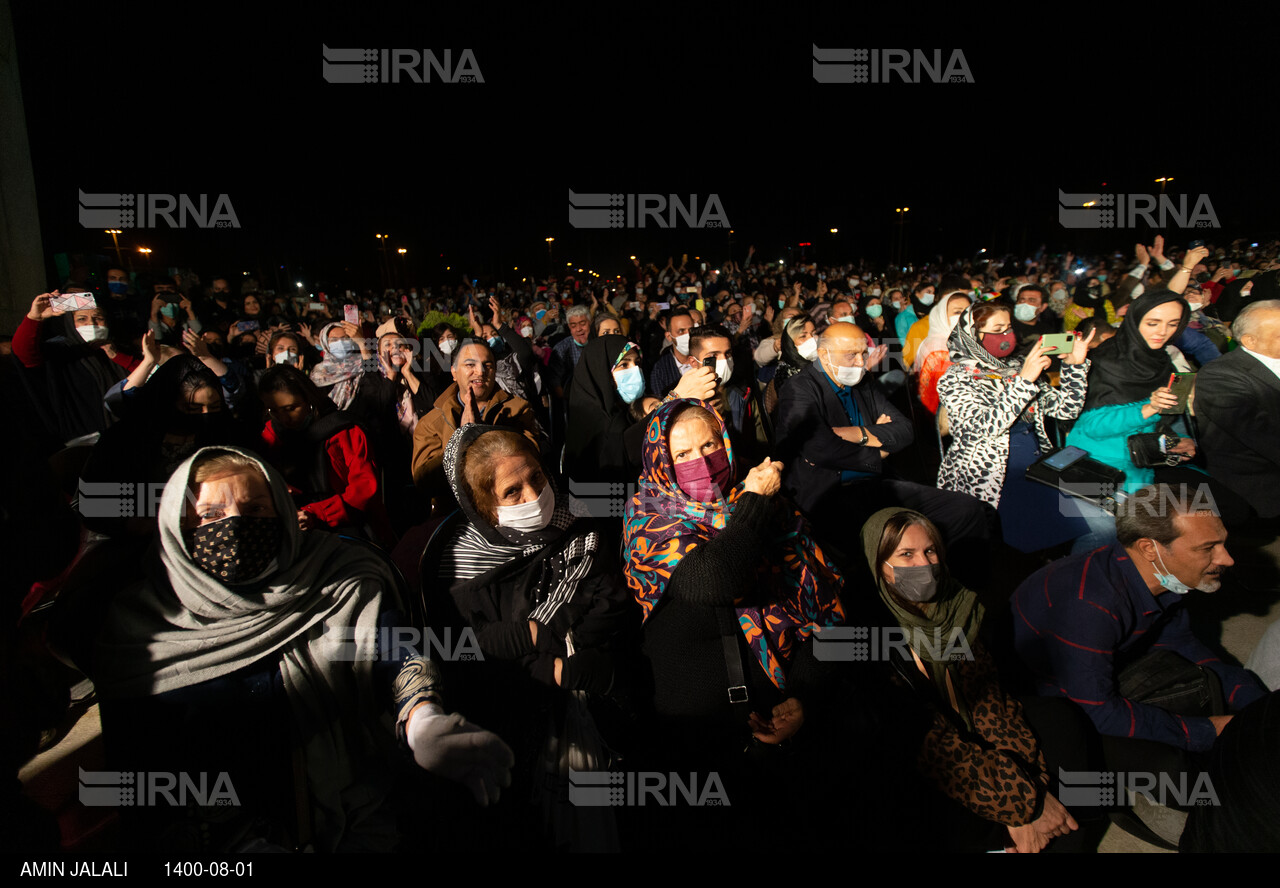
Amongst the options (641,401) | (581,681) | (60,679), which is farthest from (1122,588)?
(60,679)

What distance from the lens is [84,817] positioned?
214cm

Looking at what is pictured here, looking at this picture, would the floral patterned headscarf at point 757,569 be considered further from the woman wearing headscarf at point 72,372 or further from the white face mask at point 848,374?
the woman wearing headscarf at point 72,372

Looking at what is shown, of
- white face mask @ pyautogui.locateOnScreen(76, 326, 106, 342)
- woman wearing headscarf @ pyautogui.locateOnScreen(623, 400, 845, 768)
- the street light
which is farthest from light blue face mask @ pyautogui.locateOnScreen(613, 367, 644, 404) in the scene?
the street light

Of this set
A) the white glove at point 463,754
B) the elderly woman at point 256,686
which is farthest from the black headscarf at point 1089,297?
the elderly woman at point 256,686

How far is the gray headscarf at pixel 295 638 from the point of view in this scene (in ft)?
5.52

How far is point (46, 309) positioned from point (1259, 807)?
260 inches

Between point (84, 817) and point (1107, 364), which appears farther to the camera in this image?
point (1107, 364)

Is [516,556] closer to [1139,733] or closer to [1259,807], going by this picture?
[1259,807]

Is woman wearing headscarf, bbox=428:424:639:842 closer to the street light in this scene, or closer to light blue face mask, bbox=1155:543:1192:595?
light blue face mask, bbox=1155:543:1192:595

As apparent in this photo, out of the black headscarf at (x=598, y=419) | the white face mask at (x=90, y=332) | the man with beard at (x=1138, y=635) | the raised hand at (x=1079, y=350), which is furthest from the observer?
the white face mask at (x=90, y=332)

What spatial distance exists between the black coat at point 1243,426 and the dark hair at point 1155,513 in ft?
5.78

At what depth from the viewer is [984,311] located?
4.09m

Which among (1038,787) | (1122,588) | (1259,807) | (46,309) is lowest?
(1038,787)

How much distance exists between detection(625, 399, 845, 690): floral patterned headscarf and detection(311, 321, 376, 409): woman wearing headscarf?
3406 millimetres
